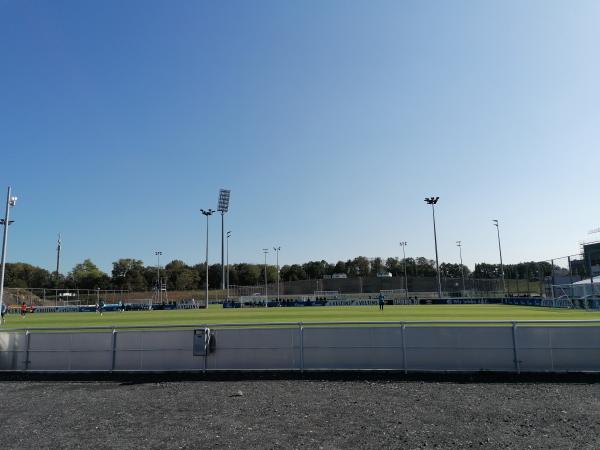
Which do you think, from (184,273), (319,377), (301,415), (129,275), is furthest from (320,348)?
(129,275)

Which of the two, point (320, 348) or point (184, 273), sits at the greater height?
point (184, 273)

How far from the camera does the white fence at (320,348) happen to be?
10914 millimetres

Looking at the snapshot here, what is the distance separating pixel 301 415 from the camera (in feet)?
26.0

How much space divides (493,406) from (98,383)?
355 inches

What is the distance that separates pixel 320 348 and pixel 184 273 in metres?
140

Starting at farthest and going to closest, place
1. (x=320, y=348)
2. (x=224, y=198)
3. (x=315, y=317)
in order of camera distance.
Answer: (x=224, y=198)
(x=315, y=317)
(x=320, y=348)

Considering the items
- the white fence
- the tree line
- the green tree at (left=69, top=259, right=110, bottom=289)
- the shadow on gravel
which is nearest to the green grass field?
the white fence

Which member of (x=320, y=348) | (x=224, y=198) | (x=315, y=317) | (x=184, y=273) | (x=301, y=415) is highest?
(x=224, y=198)

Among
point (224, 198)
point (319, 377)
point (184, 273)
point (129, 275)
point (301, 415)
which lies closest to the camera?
point (301, 415)

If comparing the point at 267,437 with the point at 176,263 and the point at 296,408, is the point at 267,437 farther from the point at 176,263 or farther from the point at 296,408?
the point at 176,263

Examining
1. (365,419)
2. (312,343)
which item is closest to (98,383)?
(312,343)

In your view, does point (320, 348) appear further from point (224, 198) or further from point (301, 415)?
point (224, 198)

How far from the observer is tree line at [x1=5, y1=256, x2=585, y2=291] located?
144 metres

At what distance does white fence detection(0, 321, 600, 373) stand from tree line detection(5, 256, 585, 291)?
116 m
